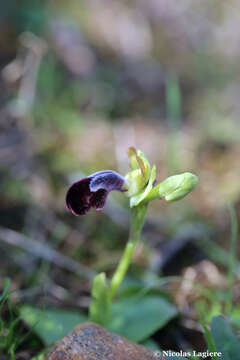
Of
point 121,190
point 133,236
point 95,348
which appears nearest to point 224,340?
point 95,348

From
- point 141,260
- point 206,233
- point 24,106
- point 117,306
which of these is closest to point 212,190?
point 206,233

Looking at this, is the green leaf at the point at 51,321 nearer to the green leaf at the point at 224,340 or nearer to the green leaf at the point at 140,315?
the green leaf at the point at 140,315

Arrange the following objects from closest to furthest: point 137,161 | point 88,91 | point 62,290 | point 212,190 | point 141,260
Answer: point 137,161
point 62,290
point 141,260
point 212,190
point 88,91

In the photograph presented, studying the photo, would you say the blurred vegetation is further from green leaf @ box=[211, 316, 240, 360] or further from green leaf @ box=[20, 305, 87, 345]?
green leaf @ box=[211, 316, 240, 360]

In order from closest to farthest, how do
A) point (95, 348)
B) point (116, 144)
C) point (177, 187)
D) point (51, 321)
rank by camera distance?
point (95, 348) → point (177, 187) → point (51, 321) → point (116, 144)

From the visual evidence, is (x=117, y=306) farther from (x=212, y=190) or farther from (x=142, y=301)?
(x=212, y=190)

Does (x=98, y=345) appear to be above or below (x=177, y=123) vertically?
below

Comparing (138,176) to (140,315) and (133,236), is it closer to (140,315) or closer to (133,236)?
(133,236)

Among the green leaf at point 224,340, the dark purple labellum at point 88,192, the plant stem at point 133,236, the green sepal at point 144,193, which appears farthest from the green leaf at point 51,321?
the green leaf at point 224,340
